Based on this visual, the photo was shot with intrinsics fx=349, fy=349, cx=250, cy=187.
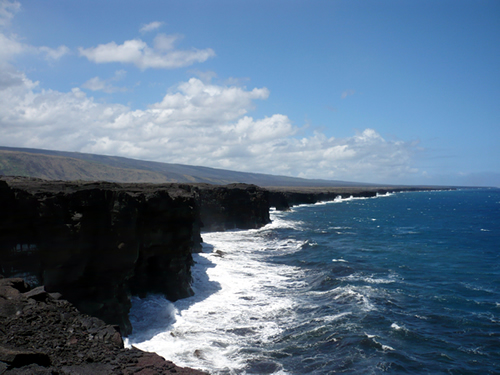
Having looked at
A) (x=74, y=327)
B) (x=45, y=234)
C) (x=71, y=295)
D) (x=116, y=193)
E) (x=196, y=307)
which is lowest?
(x=196, y=307)

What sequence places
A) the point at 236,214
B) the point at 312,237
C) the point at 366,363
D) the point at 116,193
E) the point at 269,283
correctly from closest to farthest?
the point at 366,363 < the point at 116,193 < the point at 269,283 < the point at 312,237 < the point at 236,214

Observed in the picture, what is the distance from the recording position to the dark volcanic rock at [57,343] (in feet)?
32.3

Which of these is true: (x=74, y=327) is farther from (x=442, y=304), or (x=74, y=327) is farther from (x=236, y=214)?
(x=236, y=214)

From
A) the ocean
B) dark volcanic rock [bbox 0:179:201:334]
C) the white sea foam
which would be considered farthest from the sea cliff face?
the ocean

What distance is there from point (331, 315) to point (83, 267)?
17.1 m

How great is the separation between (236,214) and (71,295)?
51.2 m

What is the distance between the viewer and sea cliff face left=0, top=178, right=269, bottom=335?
1861 centimetres

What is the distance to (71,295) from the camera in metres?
20.2

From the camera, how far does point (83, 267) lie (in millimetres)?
20594

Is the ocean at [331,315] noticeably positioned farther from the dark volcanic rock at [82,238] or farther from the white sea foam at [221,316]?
the dark volcanic rock at [82,238]

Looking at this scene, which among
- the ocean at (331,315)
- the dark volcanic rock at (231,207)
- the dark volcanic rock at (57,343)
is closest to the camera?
the dark volcanic rock at (57,343)

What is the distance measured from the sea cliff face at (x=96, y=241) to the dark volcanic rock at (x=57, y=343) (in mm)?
6074

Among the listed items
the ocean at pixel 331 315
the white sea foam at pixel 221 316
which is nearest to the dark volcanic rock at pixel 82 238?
the white sea foam at pixel 221 316

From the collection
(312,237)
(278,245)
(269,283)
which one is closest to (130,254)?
(269,283)
